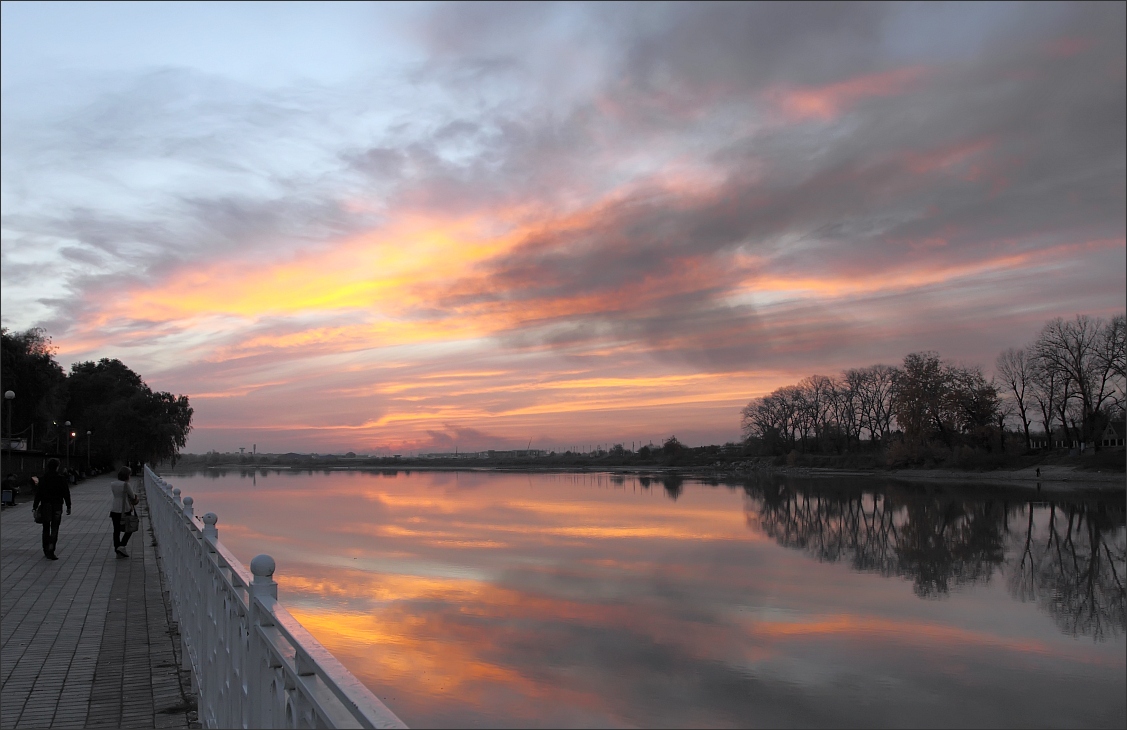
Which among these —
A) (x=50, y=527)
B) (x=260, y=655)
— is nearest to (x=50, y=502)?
(x=50, y=527)

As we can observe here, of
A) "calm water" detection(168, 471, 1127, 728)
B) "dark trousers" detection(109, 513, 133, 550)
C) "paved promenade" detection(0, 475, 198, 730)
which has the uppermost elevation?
"dark trousers" detection(109, 513, 133, 550)

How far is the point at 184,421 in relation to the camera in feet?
161

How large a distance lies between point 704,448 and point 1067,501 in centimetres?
7224

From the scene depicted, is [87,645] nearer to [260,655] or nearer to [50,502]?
[260,655]

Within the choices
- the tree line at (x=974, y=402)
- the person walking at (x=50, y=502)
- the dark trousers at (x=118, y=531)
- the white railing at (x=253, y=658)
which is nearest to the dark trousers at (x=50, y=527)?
the person walking at (x=50, y=502)

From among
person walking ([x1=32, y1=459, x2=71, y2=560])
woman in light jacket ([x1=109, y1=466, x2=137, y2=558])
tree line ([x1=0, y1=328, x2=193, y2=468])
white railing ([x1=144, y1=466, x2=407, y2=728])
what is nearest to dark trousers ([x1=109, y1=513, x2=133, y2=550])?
woman in light jacket ([x1=109, y1=466, x2=137, y2=558])

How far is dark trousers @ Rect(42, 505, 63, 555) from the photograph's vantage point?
11203 millimetres

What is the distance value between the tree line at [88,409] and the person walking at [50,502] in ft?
65.4

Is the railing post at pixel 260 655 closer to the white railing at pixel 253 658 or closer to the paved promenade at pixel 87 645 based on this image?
the white railing at pixel 253 658

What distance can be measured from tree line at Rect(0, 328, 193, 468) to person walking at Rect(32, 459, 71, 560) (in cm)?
1995

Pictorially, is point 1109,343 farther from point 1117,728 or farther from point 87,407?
point 87,407

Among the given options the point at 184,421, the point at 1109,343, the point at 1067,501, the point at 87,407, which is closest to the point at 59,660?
the point at 1067,501

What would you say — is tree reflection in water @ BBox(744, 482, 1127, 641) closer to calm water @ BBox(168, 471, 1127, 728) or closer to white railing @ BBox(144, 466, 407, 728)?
calm water @ BBox(168, 471, 1127, 728)

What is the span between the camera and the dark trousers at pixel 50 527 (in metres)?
11.2
